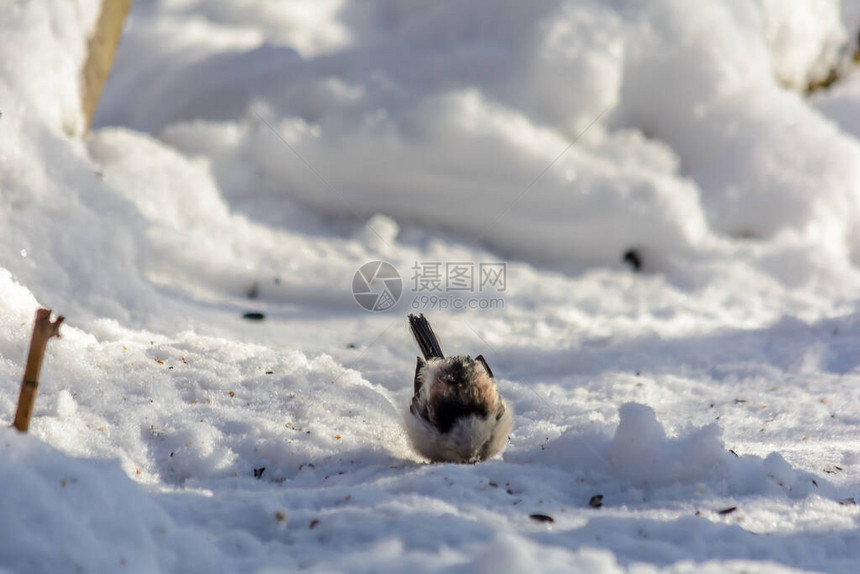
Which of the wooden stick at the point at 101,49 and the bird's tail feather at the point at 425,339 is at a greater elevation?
the wooden stick at the point at 101,49

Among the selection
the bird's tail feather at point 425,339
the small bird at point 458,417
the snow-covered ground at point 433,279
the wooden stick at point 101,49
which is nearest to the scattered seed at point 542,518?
the snow-covered ground at point 433,279

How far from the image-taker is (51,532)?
133 cm

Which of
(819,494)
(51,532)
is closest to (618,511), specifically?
(819,494)

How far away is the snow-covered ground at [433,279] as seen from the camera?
1.69 m

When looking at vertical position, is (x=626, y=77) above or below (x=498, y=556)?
above

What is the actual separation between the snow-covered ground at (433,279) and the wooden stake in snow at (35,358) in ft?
0.27

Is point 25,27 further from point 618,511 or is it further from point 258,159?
point 618,511

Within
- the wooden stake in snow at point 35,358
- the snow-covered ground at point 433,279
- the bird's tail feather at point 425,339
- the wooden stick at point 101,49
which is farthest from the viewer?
the wooden stick at point 101,49

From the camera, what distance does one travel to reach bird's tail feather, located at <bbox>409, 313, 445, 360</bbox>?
3012mm

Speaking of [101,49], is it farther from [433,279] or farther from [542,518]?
[542,518]

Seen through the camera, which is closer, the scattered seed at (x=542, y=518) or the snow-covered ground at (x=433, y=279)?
the snow-covered ground at (x=433, y=279)

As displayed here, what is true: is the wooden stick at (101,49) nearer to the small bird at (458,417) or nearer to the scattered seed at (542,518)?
the small bird at (458,417)


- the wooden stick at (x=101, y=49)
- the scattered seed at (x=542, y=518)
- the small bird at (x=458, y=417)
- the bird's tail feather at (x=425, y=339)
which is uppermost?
the wooden stick at (x=101, y=49)

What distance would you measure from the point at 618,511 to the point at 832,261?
3906 mm
